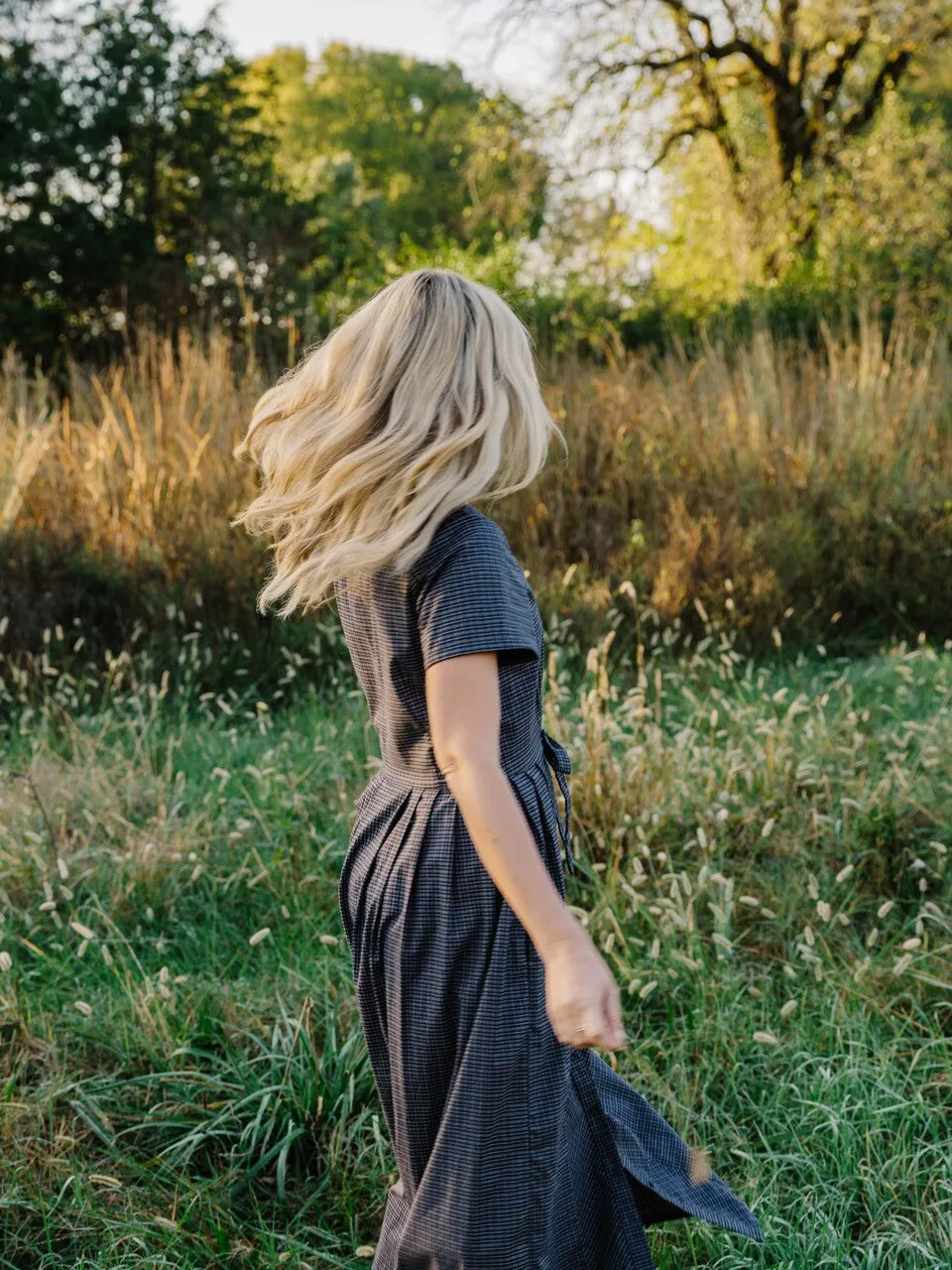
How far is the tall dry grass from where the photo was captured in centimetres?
550

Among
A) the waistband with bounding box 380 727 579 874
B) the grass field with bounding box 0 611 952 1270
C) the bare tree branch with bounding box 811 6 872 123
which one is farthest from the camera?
the bare tree branch with bounding box 811 6 872 123

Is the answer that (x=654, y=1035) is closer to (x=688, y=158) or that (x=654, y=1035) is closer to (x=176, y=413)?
(x=176, y=413)

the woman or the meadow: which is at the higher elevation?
the woman

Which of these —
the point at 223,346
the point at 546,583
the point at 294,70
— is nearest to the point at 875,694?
the point at 546,583

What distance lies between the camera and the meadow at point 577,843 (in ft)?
7.26

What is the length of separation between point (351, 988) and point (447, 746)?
155 cm

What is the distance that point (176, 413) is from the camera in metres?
6.22

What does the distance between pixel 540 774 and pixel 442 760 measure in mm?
299

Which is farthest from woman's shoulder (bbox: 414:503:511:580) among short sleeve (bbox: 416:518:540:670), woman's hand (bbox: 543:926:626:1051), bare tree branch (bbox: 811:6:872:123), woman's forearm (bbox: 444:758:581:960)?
bare tree branch (bbox: 811:6:872:123)

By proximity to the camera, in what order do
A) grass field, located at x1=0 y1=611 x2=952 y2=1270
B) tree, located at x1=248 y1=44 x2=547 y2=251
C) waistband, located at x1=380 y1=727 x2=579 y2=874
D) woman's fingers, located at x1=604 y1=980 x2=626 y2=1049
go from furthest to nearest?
tree, located at x1=248 y1=44 x2=547 y2=251 < grass field, located at x1=0 y1=611 x2=952 y2=1270 < waistband, located at x1=380 y1=727 x2=579 y2=874 < woman's fingers, located at x1=604 y1=980 x2=626 y2=1049

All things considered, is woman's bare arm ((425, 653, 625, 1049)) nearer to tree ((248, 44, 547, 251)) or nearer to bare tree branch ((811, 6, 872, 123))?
bare tree branch ((811, 6, 872, 123))

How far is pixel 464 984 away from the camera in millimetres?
1518

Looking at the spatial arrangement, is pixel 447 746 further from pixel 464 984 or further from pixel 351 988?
pixel 351 988

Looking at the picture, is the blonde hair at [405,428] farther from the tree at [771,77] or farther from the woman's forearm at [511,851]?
the tree at [771,77]
